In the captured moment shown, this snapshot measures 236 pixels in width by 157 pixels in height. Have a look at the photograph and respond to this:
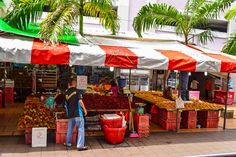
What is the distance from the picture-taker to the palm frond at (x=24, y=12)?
29.5 ft

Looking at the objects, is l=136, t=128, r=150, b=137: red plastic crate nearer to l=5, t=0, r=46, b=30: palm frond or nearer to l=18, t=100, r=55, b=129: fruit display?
l=18, t=100, r=55, b=129: fruit display

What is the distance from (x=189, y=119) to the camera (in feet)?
35.1

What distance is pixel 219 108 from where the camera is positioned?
10953 mm

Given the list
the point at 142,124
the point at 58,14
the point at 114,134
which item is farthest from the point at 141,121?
the point at 58,14

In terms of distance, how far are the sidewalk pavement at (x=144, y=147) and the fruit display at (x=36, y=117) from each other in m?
0.55

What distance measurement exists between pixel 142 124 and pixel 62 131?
8.25 feet

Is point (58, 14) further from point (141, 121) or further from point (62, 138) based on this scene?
point (141, 121)

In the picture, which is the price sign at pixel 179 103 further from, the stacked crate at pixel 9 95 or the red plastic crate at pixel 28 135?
the stacked crate at pixel 9 95

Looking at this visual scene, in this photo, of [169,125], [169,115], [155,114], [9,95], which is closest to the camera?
[169,115]

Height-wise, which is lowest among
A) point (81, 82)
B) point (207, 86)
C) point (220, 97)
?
point (220, 97)

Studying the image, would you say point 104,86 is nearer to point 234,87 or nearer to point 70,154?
point 70,154

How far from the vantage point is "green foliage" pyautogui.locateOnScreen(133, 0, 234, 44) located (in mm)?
11523

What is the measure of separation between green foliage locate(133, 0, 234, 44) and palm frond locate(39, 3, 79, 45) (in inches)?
134

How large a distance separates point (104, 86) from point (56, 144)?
6.06m
